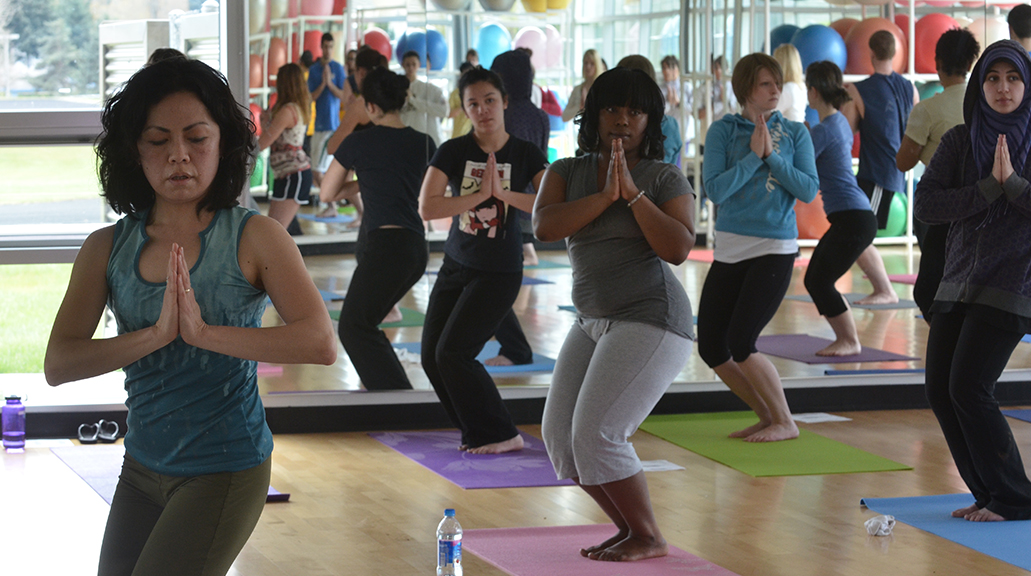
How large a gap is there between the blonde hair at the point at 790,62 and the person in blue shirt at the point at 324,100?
2.14 m

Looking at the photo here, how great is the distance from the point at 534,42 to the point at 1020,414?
2829 millimetres

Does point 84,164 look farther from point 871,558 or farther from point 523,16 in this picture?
point 871,558

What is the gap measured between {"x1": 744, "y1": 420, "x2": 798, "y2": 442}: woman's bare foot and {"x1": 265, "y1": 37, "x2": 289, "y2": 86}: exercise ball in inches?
104

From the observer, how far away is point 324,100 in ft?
19.5

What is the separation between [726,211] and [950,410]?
1.36 meters

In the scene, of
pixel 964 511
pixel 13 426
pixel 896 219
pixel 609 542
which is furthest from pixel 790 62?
pixel 13 426

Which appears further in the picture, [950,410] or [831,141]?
[831,141]

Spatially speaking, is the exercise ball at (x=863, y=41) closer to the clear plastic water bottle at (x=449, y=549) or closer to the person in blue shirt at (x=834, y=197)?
the person in blue shirt at (x=834, y=197)

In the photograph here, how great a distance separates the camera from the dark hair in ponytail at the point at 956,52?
5.48m

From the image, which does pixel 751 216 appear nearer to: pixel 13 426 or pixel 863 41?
pixel 863 41

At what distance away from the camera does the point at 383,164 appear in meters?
5.22

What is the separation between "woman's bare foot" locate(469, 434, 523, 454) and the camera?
488 centimetres

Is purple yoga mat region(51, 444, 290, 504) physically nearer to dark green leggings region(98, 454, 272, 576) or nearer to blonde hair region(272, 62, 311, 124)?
blonde hair region(272, 62, 311, 124)

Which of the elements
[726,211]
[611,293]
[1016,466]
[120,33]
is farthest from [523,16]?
[1016,466]
